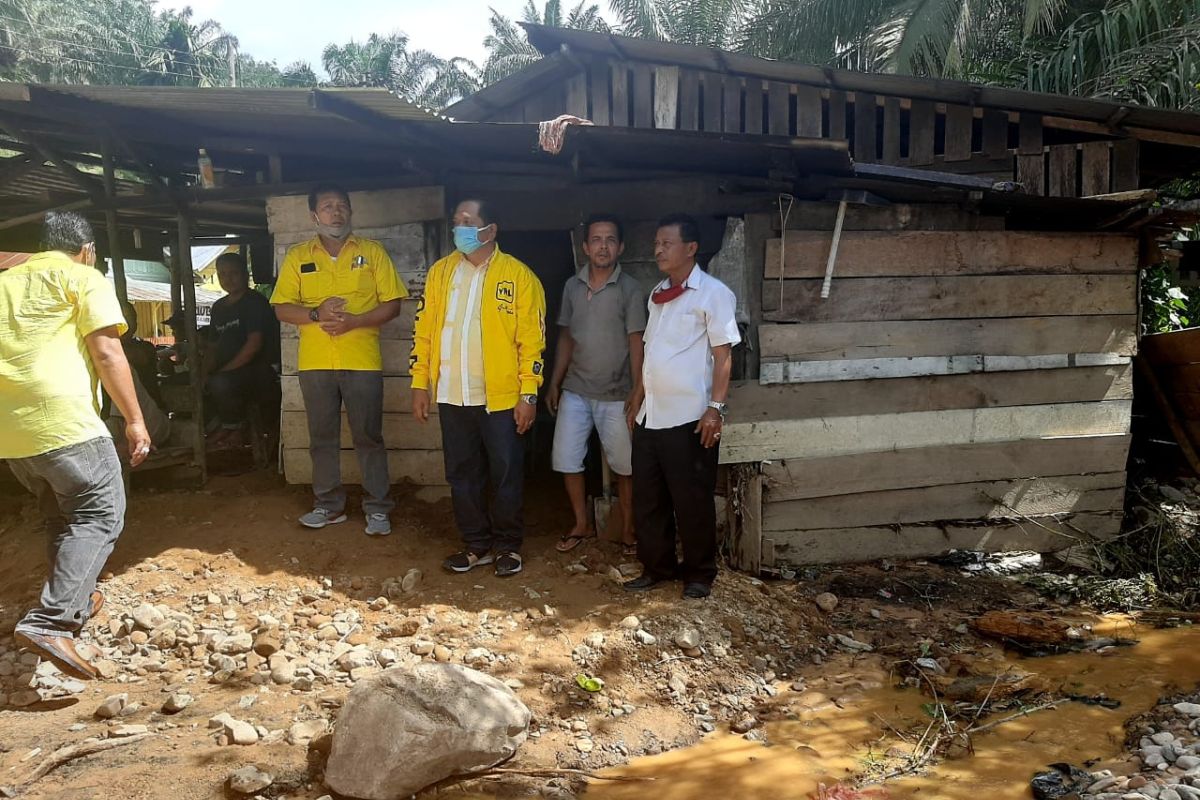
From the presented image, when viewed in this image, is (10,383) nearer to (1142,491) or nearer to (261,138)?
(261,138)

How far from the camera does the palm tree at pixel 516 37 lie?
25047 millimetres

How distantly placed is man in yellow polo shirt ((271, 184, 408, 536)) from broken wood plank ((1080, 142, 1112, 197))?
5500 millimetres

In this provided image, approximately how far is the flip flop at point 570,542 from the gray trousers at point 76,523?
2331 millimetres

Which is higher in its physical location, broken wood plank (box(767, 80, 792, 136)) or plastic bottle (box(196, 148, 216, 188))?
broken wood plank (box(767, 80, 792, 136))

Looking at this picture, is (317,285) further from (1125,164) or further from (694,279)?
(1125,164)

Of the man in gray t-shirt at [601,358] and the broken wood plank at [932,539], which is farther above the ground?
the man in gray t-shirt at [601,358]

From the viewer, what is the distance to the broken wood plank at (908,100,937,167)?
22.8ft

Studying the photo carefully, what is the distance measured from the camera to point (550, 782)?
111 inches

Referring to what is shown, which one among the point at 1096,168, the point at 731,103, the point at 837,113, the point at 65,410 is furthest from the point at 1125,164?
the point at 65,410

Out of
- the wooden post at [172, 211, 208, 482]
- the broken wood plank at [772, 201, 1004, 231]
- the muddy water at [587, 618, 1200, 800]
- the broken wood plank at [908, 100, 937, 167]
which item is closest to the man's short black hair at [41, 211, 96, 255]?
the wooden post at [172, 211, 208, 482]

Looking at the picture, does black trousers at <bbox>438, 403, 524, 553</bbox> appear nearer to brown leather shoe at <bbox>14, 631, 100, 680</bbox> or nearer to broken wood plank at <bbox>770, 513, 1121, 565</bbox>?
broken wood plank at <bbox>770, 513, 1121, 565</bbox>

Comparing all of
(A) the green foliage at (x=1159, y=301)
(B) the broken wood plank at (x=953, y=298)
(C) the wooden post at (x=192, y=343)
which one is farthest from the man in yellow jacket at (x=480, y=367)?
(A) the green foliage at (x=1159, y=301)

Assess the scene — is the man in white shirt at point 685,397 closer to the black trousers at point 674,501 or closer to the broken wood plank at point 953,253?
the black trousers at point 674,501

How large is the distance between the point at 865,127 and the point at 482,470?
16.5ft
